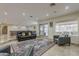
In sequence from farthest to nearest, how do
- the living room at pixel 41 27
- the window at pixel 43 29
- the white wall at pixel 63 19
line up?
the window at pixel 43 29
the white wall at pixel 63 19
the living room at pixel 41 27

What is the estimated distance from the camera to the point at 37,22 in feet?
23.5

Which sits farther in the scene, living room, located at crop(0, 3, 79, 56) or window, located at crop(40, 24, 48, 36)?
window, located at crop(40, 24, 48, 36)

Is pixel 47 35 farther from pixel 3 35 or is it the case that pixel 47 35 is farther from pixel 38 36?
pixel 3 35

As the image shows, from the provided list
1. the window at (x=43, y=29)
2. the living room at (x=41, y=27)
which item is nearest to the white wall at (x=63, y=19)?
the living room at (x=41, y=27)

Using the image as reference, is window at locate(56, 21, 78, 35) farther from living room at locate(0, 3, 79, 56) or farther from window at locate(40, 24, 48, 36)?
window at locate(40, 24, 48, 36)

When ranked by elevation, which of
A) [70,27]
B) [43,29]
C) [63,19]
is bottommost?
[43,29]

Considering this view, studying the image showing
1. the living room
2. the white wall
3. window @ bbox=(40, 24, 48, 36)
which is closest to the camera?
the living room

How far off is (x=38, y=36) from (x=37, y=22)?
1242 millimetres

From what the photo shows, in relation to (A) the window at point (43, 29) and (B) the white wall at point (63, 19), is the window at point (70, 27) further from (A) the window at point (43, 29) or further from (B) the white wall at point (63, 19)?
(A) the window at point (43, 29)

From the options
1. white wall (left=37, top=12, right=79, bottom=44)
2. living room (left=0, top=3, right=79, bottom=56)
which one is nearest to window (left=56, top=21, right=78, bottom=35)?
living room (left=0, top=3, right=79, bottom=56)

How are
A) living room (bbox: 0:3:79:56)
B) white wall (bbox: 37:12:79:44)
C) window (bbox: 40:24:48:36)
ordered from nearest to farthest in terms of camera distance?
living room (bbox: 0:3:79:56) < white wall (bbox: 37:12:79:44) < window (bbox: 40:24:48:36)

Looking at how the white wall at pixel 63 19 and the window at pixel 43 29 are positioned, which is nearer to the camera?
the white wall at pixel 63 19

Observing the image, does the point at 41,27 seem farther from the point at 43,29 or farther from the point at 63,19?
the point at 63,19

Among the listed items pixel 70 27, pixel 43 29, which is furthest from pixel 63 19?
pixel 43 29
